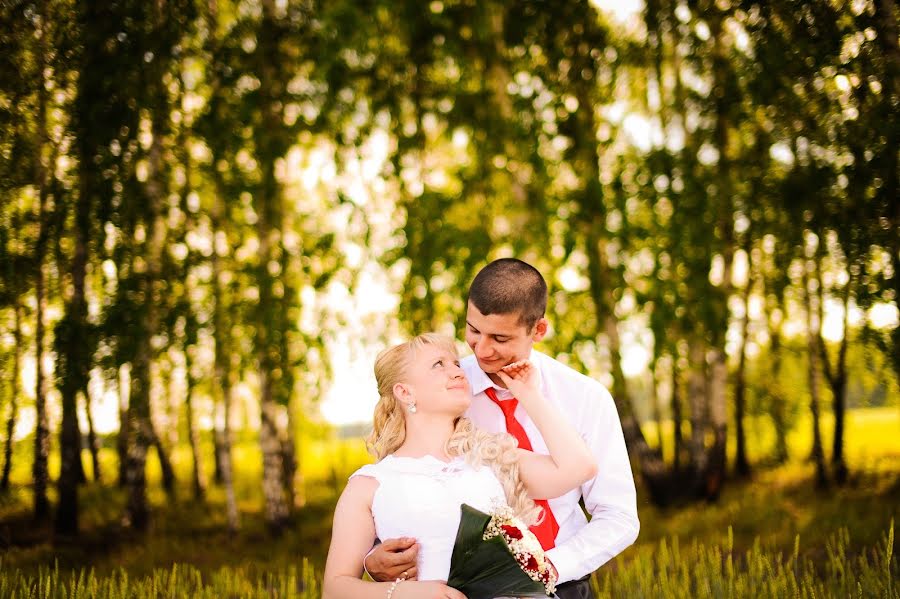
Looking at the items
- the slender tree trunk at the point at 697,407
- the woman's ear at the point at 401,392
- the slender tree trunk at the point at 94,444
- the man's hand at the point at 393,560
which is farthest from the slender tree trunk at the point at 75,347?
the slender tree trunk at the point at 697,407

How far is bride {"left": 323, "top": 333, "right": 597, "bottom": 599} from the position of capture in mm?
3045

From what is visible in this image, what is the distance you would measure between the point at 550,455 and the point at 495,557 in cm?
62

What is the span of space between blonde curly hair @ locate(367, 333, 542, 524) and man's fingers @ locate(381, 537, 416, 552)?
46cm

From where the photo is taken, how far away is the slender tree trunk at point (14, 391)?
7.61m

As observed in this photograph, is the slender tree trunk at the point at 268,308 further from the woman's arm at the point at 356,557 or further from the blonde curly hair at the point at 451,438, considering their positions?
the woman's arm at the point at 356,557

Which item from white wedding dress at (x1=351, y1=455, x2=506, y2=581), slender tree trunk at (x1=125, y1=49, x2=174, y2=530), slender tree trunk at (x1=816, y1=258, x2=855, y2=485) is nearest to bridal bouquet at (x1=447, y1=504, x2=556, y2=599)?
white wedding dress at (x1=351, y1=455, x2=506, y2=581)

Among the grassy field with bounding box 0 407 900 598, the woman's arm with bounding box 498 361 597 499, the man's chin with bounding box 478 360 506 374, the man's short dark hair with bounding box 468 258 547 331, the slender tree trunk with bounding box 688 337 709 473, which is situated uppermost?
the man's short dark hair with bounding box 468 258 547 331

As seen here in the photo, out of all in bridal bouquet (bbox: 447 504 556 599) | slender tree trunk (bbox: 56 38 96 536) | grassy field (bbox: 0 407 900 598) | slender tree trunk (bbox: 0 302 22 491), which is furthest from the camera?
slender tree trunk (bbox: 56 38 96 536)

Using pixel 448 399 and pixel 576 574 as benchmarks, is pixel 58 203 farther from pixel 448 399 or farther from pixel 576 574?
Result: pixel 576 574

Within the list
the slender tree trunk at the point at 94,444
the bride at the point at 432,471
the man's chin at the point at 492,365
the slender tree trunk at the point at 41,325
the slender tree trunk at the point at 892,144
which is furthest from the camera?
the slender tree trunk at the point at 94,444

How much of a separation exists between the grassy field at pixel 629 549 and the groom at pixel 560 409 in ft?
6.37

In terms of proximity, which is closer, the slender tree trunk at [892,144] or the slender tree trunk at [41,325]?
the slender tree trunk at [892,144]

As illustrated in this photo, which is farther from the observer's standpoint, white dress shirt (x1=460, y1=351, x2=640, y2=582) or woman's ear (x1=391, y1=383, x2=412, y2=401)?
woman's ear (x1=391, y1=383, x2=412, y2=401)

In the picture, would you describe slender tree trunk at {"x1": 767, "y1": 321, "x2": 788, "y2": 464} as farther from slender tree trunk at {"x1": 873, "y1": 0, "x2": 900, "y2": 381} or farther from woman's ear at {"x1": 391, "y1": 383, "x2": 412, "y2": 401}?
woman's ear at {"x1": 391, "y1": 383, "x2": 412, "y2": 401}
